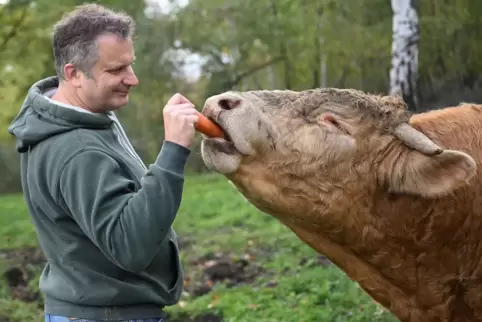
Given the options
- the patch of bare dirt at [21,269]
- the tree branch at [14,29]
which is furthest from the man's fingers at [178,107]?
the tree branch at [14,29]

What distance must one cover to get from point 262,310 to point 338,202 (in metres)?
3.59

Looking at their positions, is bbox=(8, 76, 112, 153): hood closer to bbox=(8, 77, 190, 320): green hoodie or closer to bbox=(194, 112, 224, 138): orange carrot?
bbox=(8, 77, 190, 320): green hoodie

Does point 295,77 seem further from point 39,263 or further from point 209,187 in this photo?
point 39,263

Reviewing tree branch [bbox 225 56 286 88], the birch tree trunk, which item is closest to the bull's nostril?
the birch tree trunk

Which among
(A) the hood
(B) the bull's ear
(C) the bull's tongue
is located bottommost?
(B) the bull's ear

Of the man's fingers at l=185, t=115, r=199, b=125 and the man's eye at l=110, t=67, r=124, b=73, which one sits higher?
the man's eye at l=110, t=67, r=124, b=73

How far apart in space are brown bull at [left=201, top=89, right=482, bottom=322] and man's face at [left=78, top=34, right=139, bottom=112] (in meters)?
0.37

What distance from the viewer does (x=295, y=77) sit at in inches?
1104

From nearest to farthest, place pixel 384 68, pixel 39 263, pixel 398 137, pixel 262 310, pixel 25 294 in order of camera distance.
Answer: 1. pixel 398 137
2. pixel 262 310
3. pixel 25 294
4. pixel 39 263
5. pixel 384 68

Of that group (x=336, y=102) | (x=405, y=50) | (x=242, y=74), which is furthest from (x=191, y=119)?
(x=242, y=74)

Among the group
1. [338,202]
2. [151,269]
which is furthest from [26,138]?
[338,202]

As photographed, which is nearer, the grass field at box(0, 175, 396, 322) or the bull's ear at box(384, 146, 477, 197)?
the bull's ear at box(384, 146, 477, 197)

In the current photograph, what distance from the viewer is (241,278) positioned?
740 cm

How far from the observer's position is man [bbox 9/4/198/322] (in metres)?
2.21
